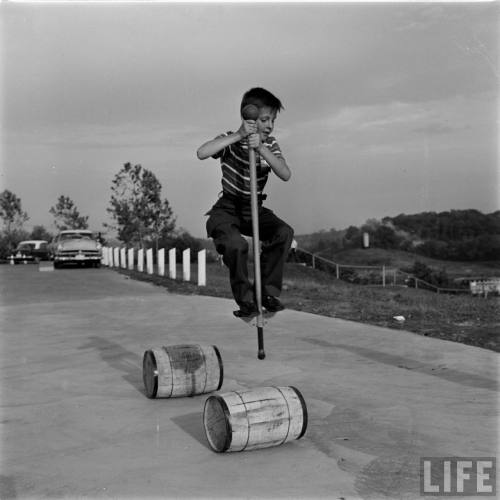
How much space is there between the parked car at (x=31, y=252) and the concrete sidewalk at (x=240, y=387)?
129ft

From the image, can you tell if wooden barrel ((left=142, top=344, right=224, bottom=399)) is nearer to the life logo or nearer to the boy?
the boy

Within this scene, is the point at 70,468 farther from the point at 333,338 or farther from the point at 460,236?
the point at 460,236

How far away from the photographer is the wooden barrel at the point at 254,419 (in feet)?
13.7

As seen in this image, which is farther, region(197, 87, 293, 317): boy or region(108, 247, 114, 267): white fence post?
region(108, 247, 114, 267): white fence post

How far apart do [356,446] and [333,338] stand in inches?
198

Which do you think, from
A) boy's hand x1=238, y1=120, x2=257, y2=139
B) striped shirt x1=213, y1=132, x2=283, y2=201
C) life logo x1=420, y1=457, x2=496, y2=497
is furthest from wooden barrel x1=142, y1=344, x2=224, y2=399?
life logo x1=420, y1=457, x2=496, y2=497

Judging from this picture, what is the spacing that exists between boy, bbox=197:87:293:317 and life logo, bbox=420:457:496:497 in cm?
184

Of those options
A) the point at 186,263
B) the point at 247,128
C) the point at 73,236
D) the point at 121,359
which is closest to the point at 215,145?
the point at 247,128

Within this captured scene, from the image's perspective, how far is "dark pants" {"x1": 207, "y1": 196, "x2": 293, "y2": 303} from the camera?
5.25 meters

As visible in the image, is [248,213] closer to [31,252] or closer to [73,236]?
[73,236]

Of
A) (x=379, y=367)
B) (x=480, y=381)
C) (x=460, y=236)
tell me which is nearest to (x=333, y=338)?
(x=379, y=367)

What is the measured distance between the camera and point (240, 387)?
251 inches

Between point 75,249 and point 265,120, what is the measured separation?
99.2 feet

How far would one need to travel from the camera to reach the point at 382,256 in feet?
329
